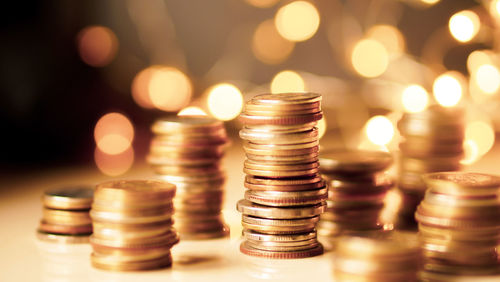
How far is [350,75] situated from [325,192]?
2291 millimetres

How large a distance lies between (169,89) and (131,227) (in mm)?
2263

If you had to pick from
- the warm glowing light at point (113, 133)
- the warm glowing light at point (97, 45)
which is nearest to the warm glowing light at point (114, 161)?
the warm glowing light at point (113, 133)

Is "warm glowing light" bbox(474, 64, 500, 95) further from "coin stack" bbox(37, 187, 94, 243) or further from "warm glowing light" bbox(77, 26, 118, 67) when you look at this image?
"coin stack" bbox(37, 187, 94, 243)

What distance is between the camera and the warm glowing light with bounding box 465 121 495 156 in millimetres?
3480

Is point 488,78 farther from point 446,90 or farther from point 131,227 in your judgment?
point 131,227

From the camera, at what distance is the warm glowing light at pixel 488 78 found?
143 inches

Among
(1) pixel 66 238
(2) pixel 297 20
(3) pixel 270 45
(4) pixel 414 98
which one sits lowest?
(1) pixel 66 238

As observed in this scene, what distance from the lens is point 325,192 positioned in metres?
1.78

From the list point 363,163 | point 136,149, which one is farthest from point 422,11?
point 363,163

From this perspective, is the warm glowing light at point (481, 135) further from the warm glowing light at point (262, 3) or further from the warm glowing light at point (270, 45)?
the warm glowing light at point (262, 3)

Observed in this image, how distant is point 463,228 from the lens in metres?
1.63

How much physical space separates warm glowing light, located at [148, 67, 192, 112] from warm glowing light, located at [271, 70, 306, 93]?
0.41 meters

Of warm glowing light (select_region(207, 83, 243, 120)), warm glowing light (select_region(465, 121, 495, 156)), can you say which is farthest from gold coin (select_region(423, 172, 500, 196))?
warm glowing light (select_region(207, 83, 243, 120))

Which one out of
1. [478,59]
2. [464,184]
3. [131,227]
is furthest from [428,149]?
[478,59]
